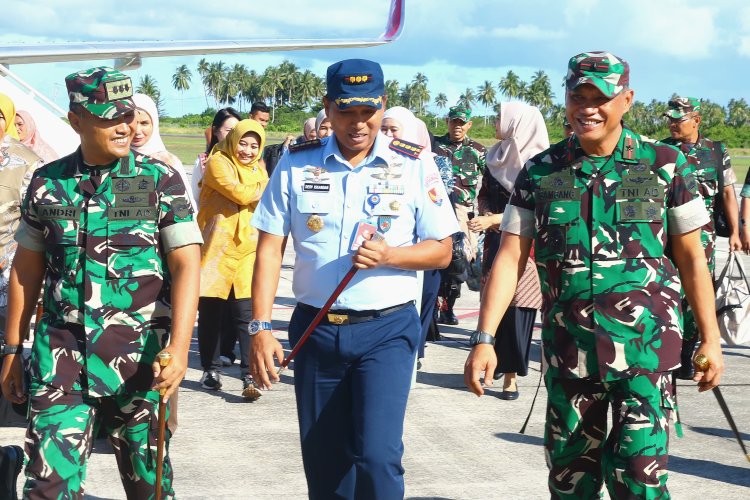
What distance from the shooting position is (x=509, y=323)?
7828mm

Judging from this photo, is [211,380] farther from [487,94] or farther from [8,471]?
[487,94]

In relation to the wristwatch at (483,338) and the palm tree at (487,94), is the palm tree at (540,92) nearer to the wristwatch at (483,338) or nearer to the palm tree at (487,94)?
the palm tree at (487,94)

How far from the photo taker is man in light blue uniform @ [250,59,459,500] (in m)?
4.10

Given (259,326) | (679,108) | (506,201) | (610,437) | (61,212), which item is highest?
(679,108)

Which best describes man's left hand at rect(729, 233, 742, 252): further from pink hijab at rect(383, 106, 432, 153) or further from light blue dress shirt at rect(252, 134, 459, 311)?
light blue dress shirt at rect(252, 134, 459, 311)

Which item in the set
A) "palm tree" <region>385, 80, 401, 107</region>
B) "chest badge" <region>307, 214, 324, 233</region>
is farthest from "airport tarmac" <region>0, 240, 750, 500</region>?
"palm tree" <region>385, 80, 401, 107</region>

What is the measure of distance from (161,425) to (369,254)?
3.14 feet

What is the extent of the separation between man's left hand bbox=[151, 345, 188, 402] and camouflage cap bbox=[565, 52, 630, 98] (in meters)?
1.66

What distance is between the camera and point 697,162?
24.7 ft

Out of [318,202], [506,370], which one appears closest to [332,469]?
[318,202]

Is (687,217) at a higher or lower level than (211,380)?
higher

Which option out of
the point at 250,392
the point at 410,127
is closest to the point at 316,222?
the point at 250,392

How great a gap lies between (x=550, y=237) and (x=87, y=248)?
163 cm

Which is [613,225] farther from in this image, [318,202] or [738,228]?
[738,228]
